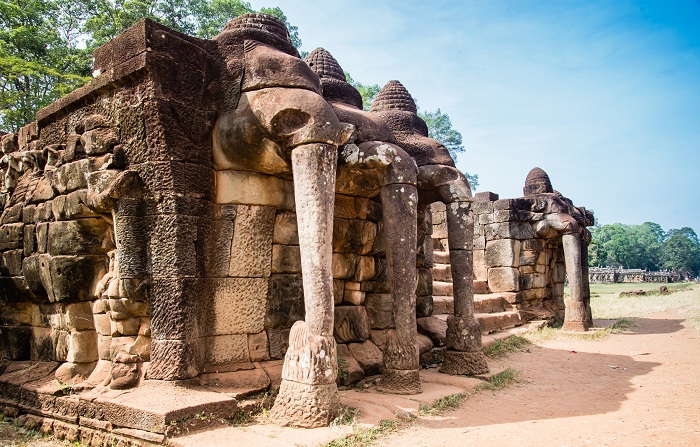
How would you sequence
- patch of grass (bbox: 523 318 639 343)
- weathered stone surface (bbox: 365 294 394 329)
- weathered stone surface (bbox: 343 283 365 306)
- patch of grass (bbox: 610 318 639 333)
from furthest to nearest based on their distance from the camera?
1. patch of grass (bbox: 610 318 639 333)
2. patch of grass (bbox: 523 318 639 343)
3. weathered stone surface (bbox: 365 294 394 329)
4. weathered stone surface (bbox: 343 283 365 306)

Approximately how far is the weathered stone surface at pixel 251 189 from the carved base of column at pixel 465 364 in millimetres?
2957

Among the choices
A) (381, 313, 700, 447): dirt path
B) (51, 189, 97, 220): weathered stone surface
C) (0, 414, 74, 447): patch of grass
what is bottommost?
(381, 313, 700, 447): dirt path

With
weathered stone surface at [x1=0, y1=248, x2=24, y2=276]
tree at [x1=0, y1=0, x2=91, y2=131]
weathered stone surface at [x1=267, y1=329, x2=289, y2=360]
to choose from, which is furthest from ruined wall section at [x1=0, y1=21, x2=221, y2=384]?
tree at [x1=0, y1=0, x2=91, y2=131]

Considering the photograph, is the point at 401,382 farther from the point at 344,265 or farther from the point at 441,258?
the point at 441,258

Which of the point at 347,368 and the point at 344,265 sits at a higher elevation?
the point at 344,265

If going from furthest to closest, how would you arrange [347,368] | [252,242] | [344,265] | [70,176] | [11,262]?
[344,265] → [11,262] → [347,368] → [70,176] → [252,242]

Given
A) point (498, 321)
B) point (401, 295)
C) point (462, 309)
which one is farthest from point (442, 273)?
point (401, 295)

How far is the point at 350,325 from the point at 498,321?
5.09 meters

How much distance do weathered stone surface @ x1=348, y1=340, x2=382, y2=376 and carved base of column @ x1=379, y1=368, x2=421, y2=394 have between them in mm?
549

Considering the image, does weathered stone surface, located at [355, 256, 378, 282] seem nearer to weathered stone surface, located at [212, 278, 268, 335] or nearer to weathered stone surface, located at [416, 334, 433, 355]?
weathered stone surface, located at [416, 334, 433, 355]

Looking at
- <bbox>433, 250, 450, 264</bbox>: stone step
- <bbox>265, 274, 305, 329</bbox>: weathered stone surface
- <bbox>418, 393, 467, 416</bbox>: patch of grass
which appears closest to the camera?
<bbox>418, 393, 467, 416</bbox>: patch of grass

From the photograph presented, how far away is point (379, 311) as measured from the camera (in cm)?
650

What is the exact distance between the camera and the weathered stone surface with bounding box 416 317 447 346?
7.29 m

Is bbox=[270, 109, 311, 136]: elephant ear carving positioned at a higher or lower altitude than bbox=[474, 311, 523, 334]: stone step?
higher
